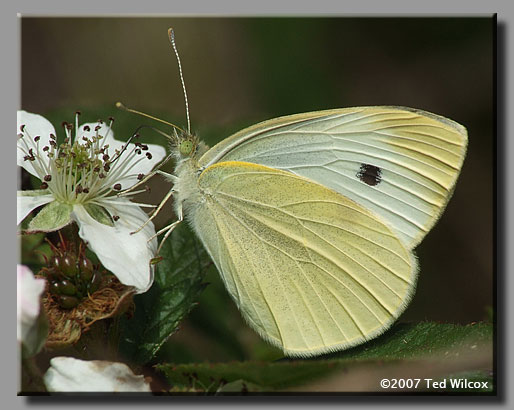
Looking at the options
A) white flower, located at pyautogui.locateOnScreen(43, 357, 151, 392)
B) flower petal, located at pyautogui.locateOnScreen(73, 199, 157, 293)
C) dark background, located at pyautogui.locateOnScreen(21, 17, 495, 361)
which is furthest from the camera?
dark background, located at pyautogui.locateOnScreen(21, 17, 495, 361)

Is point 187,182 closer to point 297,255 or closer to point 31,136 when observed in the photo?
point 297,255

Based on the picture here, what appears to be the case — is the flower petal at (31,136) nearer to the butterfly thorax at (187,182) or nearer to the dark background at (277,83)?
the dark background at (277,83)

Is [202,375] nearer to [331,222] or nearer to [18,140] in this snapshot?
[331,222]

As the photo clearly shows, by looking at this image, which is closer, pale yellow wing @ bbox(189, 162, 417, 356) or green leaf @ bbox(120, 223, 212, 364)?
green leaf @ bbox(120, 223, 212, 364)

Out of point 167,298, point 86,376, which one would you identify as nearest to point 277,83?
point 167,298

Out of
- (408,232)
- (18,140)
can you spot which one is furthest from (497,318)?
(18,140)

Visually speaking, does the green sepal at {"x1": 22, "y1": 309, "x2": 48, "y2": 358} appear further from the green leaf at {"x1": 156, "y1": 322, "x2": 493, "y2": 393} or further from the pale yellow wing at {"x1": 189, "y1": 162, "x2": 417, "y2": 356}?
the pale yellow wing at {"x1": 189, "y1": 162, "x2": 417, "y2": 356}

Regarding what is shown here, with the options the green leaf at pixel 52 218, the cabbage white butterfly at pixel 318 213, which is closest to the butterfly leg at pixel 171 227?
the cabbage white butterfly at pixel 318 213

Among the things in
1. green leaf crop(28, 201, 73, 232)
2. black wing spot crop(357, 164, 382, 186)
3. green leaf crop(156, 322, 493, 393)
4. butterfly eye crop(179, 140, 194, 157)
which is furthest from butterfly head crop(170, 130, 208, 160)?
green leaf crop(156, 322, 493, 393)
